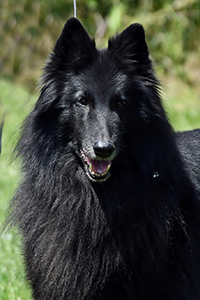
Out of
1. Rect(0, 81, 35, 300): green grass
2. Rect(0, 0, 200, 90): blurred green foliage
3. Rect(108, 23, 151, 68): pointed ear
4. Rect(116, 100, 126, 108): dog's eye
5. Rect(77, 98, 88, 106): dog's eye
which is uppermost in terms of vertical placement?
Rect(0, 0, 200, 90): blurred green foliage

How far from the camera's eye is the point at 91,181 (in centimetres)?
343

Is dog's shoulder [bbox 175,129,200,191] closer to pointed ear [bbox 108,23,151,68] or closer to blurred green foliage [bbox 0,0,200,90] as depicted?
pointed ear [bbox 108,23,151,68]

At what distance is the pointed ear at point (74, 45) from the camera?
3410 mm

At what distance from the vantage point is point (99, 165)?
10.8ft

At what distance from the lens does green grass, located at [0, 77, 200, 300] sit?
4434 millimetres

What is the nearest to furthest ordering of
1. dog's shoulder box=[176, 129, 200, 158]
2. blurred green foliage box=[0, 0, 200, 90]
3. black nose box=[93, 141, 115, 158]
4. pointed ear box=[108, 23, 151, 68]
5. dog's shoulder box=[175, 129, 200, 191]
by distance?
black nose box=[93, 141, 115, 158], pointed ear box=[108, 23, 151, 68], dog's shoulder box=[175, 129, 200, 191], dog's shoulder box=[176, 129, 200, 158], blurred green foliage box=[0, 0, 200, 90]

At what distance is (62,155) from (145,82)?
894 mm

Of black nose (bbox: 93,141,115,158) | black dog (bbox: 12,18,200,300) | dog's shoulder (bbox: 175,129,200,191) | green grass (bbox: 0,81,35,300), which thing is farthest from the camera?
green grass (bbox: 0,81,35,300)

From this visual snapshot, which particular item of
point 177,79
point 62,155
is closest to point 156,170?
point 62,155

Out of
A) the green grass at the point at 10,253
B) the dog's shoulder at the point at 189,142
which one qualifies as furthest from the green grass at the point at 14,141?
the dog's shoulder at the point at 189,142

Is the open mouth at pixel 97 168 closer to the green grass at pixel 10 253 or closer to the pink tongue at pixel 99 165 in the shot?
the pink tongue at pixel 99 165

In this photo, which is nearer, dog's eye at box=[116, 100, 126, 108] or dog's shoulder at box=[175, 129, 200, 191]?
dog's eye at box=[116, 100, 126, 108]

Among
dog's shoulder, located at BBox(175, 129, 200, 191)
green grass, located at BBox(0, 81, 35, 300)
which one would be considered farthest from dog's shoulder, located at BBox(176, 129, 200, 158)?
green grass, located at BBox(0, 81, 35, 300)

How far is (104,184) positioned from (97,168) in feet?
0.68
